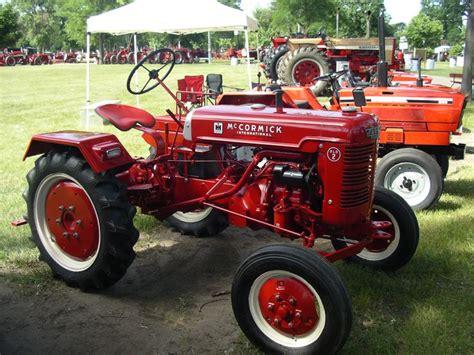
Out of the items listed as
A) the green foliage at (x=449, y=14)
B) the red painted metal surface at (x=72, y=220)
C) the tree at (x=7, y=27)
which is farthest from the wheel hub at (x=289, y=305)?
the green foliage at (x=449, y=14)

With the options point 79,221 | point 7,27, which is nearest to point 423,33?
point 7,27

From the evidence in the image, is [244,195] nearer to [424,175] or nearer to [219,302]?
[219,302]

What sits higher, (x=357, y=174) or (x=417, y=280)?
(x=357, y=174)

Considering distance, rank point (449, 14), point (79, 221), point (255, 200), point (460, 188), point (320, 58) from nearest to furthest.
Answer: point (255, 200)
point (79, 221)
point (460, 188)
point (320, 58)
point (449, 14)

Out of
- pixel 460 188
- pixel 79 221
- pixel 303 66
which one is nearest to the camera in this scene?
pixel 79 221

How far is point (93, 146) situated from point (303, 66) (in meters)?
11.3

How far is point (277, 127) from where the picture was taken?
3057mm

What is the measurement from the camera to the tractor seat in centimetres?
374

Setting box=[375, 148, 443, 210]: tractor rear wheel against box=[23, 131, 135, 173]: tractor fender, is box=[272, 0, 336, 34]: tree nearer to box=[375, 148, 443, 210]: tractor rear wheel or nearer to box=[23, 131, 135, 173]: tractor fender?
box=[375, 148, 443, 210]: tractor rear wheel

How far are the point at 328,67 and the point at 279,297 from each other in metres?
11.7

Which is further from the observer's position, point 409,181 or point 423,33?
point 423,33

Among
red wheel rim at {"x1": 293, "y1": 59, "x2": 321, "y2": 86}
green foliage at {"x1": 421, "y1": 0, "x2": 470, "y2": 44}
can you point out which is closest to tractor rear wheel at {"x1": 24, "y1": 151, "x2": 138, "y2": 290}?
red wheel rim at {"x1": 293, "y1": 59, "x2": 321, "y2": 86}

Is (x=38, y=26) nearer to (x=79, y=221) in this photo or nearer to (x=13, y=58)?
(x=13, y=58)

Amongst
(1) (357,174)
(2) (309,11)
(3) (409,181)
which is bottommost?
(3) (409,181)
